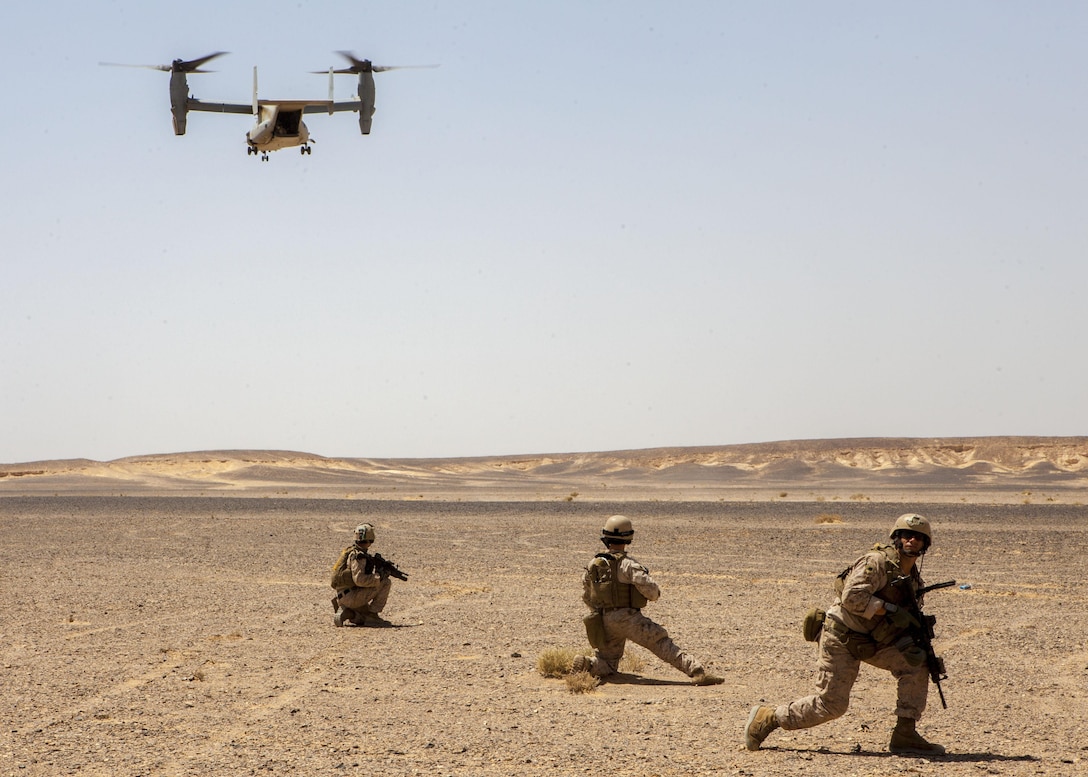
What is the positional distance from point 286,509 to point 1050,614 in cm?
3744

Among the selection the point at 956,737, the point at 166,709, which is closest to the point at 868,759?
the point at 956,737

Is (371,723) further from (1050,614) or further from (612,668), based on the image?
(1050,614)

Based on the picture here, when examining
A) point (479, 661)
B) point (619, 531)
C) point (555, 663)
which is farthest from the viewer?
point (479, 661)

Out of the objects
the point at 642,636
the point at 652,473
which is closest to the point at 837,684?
the point at 642,636

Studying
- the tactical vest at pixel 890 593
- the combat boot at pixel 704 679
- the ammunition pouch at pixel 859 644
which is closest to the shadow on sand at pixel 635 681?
the combat boot at pixel 704 679

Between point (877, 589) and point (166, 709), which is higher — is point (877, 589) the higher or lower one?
the higher one

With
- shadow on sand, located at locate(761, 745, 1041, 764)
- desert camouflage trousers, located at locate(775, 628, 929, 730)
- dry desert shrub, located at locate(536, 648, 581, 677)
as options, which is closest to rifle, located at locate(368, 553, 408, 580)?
dry desert shrub, located at locate(536, 648, 581, 677)

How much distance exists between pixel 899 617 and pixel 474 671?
5.02m

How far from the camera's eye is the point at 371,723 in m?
9.09

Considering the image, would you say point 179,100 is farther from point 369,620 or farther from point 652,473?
point 652,473

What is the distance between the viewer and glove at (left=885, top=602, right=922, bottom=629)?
7527 mm

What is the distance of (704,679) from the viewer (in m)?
10.5

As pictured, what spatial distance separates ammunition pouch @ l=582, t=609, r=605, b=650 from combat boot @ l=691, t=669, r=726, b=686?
0.90m

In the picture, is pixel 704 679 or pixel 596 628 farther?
pixel 704 679
